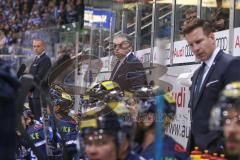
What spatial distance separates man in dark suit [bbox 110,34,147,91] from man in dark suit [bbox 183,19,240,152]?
856 mm

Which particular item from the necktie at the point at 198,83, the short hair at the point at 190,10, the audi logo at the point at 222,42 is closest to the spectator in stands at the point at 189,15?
the short hair at the point at 190,10

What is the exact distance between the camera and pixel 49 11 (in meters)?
18.1

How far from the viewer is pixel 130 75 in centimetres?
570

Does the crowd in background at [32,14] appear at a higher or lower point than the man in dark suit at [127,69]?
higher

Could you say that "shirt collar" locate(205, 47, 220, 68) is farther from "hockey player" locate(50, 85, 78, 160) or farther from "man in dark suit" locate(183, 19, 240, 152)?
"hockey player" locate(50, 85, 78, 160)

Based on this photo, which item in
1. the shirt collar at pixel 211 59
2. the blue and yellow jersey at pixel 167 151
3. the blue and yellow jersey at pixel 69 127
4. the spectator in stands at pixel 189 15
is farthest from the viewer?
the spectator in stands at pixel 189 15

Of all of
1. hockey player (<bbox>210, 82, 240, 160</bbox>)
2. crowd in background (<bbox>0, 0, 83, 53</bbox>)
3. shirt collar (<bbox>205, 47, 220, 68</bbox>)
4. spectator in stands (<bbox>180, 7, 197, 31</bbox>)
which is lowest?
hockey player (<bbox>210, 82, 240, 160</bbox>)

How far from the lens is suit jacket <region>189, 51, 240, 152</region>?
14.2 feet

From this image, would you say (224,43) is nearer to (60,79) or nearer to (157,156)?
(60,79)

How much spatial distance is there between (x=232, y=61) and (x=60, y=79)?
1.98 metres

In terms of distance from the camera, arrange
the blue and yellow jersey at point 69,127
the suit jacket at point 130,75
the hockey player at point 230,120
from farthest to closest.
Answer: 1. the blue and yellow jersey at point 69,127
2. the suit jacket at point 130,75
3. the hockey player at point 230,120

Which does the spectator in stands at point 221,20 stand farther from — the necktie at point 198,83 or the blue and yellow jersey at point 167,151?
the blue and yellow jersey at point 167,151

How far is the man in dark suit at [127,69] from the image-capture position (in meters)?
5.46

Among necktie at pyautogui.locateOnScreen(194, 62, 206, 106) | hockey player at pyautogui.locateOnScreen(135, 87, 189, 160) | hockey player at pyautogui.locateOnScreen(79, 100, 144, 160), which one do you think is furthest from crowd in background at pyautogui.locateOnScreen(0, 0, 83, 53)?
hockey player at pyautogui.locateOnScreen(79, 100, 144, 160)
